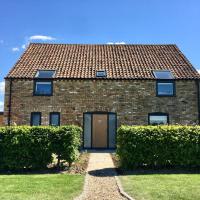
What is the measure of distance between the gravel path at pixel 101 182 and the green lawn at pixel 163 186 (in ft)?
1.38

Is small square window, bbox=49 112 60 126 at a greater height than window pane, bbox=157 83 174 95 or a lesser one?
lesser

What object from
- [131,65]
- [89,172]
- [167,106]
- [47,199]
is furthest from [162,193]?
[131,65]

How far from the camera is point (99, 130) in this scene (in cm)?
2545

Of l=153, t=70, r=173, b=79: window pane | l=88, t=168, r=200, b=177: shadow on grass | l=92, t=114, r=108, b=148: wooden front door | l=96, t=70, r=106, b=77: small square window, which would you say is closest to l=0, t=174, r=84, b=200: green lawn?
l=88, t=168, r=200, b=177: shadow on grass

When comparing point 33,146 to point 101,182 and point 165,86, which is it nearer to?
point 101,182

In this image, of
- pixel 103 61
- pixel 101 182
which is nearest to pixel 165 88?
pixel 103 61

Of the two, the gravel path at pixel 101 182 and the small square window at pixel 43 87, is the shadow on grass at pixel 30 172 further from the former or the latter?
the small square window at pixel 43 87

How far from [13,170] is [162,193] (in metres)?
7.40

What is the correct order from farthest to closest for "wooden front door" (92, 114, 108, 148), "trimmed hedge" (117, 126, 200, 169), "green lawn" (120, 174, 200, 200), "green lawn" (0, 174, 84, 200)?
"wooden front door" (92, 114, 108, 148) → "trimmed hedge" (117, 126, 200, 169) → "green lawn" (0, 174, 84, 200) → "green lawn" (120, 174, 200, 200)

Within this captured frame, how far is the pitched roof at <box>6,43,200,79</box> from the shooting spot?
1025 inches

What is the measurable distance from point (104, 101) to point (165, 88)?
4345 millimetres

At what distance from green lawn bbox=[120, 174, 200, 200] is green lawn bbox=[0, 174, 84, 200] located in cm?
167

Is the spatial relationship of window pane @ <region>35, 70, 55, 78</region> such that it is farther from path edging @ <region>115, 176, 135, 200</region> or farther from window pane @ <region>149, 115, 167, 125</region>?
path edging @ <region>115, 176, 135, 200</region>

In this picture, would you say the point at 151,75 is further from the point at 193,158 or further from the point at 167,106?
the point at 193,158
